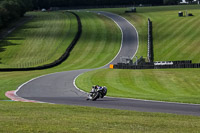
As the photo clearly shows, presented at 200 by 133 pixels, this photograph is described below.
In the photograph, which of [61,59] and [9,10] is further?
[9,10]

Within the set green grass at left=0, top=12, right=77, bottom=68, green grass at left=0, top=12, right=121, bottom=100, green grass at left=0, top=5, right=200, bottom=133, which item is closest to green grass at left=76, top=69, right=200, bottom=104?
green grass at left=0, top=5, right=200, bottom=133

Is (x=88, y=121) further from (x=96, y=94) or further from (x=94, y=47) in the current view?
(x=94, y=47)

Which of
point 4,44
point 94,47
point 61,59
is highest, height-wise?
point 4,44

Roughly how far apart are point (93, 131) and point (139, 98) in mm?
13744

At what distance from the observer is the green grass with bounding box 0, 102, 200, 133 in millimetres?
14711

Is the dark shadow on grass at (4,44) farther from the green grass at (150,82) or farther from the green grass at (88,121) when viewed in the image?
the green grass at (88,121)

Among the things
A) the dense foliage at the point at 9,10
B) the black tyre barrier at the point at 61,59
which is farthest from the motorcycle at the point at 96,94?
the dense foliage at the point at 9,10

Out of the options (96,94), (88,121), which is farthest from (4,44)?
(88,121)

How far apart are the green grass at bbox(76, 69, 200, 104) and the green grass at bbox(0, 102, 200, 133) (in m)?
13.9

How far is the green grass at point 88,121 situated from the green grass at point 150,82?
13.9 m

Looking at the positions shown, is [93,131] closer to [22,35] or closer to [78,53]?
[78,53]

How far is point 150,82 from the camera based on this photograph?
41656 mm

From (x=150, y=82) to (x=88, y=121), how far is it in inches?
1007

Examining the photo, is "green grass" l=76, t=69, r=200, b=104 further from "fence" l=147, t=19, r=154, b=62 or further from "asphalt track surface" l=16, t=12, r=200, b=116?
"fence" l=147, t=19, r=154, b=62
